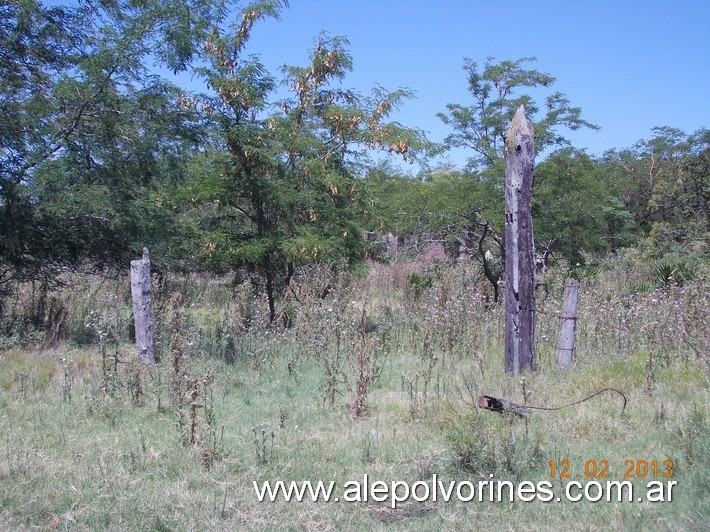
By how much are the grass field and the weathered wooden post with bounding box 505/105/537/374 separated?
0.40 metres

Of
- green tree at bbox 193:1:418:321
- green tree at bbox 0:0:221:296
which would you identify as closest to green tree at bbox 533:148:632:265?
green tree at bbox 193:1:418:321

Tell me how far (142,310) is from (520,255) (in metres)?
4.60

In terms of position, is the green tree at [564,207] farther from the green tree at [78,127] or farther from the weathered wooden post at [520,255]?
the green tree at [78,127]

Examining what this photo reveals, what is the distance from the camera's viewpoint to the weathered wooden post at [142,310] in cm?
796

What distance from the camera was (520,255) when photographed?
23.9 feet

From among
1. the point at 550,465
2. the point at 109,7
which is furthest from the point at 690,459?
the point at 109,7

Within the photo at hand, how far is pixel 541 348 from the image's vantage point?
8398mm

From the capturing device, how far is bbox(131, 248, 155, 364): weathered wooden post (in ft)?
26.1

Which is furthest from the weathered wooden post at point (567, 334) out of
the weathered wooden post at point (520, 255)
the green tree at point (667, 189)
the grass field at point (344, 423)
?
the green tree at point (667, 189)

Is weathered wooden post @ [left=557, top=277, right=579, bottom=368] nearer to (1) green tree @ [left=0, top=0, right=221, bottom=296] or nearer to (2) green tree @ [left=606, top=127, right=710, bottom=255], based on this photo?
(1) green tree @ [left=0, top=0, right=221, bottom=296]

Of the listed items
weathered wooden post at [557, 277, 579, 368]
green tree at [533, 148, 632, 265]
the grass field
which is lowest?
the grass field

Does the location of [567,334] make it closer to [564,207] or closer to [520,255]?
[520,255]

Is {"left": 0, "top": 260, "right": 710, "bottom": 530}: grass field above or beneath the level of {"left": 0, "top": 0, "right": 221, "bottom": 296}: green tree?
beneath

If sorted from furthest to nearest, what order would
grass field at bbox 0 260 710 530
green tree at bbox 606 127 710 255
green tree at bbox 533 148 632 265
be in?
green tree at bbox 606 127 710 255 → green tree at bbox 533 148 632 265 → grass field at bbox 0 260 710 530
